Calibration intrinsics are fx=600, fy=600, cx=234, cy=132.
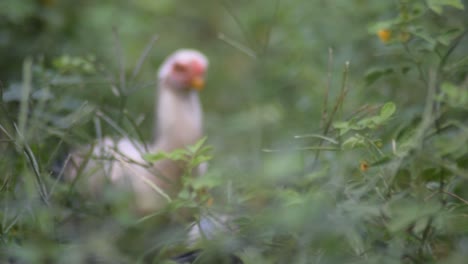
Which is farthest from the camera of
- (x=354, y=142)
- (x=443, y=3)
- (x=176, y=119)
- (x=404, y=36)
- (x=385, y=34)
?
(x=176, y=119)

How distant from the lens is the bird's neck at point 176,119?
99.0 inches

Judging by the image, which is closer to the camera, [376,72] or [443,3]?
[443,3]

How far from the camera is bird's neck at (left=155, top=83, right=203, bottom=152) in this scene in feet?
8.25

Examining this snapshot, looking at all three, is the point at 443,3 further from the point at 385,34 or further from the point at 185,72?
the point at 185,72

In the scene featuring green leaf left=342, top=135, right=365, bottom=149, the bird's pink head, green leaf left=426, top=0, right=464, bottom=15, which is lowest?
the bird's pink head

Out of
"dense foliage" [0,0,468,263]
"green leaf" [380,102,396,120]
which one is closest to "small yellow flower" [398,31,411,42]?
"dense foliage" [0,0,468,263]

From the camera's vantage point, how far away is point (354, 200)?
1.04 metres

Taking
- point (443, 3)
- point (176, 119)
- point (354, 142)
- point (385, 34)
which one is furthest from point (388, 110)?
point (176, 119)

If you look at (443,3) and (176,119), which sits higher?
(443,3)

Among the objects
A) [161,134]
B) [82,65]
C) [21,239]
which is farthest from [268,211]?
[161,134]

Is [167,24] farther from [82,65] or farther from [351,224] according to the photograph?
[351,224]

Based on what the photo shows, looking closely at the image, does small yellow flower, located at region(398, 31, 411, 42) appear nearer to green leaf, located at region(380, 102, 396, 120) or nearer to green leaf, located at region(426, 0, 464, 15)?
green leaf, located at region(426, 0, 464, 15)

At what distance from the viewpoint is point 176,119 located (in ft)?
8.42

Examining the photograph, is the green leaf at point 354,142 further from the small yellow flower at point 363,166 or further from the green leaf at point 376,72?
the green leaf at point 376,72
